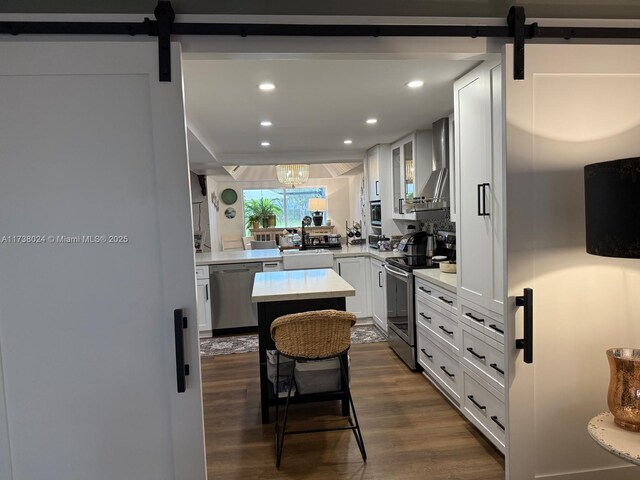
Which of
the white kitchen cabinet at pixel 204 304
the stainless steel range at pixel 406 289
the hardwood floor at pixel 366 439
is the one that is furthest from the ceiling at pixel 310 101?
the hardwood floor at pixel 366 439

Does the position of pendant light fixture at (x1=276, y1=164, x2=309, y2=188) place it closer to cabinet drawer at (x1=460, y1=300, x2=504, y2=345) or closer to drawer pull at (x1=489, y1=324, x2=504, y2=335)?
cabinet drawer at (x1=460, y1=300, x2=504, y2=345)

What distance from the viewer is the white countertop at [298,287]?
2592mm

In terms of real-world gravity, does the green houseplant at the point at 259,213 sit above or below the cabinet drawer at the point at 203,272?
above

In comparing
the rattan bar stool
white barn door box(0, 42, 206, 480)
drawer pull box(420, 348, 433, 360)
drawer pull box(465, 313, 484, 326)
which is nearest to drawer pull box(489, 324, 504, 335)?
drawer pull box(465, 313, 484, 326)

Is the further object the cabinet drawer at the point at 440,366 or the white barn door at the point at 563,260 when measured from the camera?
the cabinet drawer at the point at 440,366

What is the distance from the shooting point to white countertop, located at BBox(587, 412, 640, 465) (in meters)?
1.31

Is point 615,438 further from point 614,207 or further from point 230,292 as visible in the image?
point 230,292

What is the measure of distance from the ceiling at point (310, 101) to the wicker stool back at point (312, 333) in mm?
1399

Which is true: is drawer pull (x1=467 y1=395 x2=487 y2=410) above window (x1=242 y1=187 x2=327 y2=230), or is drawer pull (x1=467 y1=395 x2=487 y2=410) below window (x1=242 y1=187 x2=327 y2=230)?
below

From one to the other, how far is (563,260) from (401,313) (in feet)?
6.98

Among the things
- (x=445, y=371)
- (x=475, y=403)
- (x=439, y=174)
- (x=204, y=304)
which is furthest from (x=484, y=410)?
(x=204, y=304)

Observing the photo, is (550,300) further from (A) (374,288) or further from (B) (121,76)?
(A) (374,288)

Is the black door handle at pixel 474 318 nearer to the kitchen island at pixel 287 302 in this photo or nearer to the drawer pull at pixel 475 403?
the drawer pull at pixel 475 403

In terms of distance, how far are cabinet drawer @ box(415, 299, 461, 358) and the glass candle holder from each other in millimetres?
1172
